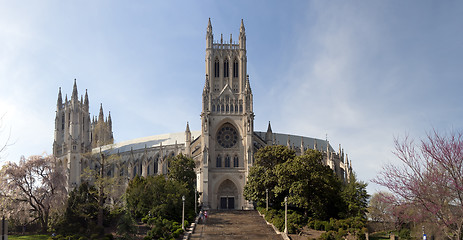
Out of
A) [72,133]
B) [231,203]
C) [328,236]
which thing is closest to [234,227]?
[328,236]

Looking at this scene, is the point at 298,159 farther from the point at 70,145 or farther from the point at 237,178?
the point at 70,145

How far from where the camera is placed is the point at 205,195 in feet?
225

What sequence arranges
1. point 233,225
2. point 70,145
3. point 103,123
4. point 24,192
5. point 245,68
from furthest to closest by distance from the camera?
1. point 103,123
2. point 70,145
3. point 245,68
4. point 233,225
5. point 24,192

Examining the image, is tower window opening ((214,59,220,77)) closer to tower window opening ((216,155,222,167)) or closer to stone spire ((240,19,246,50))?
stone spire ((240,19,246,50))

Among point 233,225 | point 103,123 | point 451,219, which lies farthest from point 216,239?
point 103,123

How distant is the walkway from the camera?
43406mm

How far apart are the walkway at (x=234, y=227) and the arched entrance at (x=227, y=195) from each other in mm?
11200

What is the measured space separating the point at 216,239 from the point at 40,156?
20.0 m

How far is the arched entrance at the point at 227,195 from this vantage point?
71.2 m

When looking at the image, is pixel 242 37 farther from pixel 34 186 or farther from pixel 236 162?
pixel 34 186

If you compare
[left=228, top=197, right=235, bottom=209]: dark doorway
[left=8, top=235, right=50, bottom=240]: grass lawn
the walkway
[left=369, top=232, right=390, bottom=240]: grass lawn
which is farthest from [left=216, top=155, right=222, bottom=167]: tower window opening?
[left=8, top=235, right=50, bottom=240]: grass lawn

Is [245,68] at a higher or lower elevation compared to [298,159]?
higher

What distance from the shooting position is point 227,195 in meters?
71.6

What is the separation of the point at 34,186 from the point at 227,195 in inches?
1265
